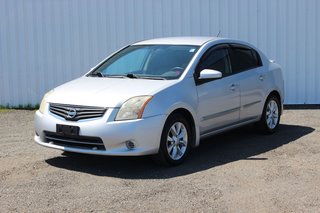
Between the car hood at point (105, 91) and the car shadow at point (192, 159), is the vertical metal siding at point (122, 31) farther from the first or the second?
the car hood at point (105, 91)

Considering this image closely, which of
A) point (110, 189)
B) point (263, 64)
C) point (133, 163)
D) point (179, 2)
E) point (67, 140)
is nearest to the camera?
point (110, 189)

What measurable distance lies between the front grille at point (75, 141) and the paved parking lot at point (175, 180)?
33 cm

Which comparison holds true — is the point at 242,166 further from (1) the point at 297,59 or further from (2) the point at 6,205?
(1) the point at 297,59

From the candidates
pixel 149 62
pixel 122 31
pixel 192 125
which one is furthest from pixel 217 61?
pixel 122 31

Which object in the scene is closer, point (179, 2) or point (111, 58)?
point (111, 58)

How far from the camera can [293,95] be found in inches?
480

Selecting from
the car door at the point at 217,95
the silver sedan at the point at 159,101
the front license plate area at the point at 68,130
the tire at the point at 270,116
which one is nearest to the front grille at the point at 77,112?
the silver sedan at the point at 159,101

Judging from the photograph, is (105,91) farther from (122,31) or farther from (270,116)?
(122,31)

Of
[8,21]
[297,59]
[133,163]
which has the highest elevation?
[8,21]

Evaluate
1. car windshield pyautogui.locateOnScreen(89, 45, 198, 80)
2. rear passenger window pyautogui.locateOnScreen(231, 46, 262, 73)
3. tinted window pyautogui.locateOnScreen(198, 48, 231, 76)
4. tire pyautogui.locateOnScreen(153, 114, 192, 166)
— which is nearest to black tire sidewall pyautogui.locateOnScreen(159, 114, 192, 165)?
tire pyautogui.locateOnScreen(153, 114, 192, 166)

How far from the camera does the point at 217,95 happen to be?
7375 mm

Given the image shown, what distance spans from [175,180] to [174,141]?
0.71 meters

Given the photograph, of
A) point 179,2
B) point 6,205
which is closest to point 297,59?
point 179,2

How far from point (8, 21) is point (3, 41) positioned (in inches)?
18.2
